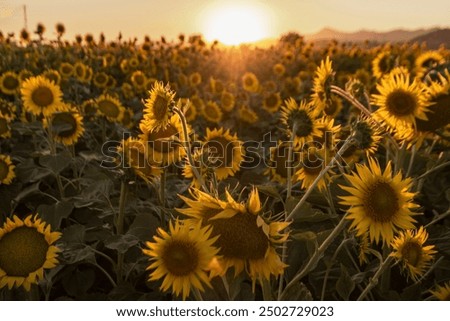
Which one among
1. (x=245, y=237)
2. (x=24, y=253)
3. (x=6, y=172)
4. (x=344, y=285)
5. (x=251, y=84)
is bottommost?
(x=344, y=285)

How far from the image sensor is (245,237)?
50.3 inches

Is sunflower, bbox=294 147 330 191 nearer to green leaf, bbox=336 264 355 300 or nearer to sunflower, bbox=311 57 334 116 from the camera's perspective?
sunflower, bbox=311 57 334 116

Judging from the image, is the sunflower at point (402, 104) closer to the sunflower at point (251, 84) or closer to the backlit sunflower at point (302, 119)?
the backlit sunflower at point (302, 119)

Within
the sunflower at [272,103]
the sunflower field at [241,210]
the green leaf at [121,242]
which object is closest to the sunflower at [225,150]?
the sunflower field at [241,210]

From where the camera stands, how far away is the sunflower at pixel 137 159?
228 cm

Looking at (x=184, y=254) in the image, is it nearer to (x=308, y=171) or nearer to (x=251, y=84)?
(x=308, y=171)

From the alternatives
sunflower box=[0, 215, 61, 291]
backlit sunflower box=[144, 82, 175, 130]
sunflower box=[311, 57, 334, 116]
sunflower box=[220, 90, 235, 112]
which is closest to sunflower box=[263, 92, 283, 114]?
sunflower box=[220, 90, 235, 112]

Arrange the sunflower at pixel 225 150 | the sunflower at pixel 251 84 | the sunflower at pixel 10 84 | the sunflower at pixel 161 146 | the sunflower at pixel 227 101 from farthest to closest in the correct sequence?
the sunflower at pixel 251 84 → the sunflower at pixel 227 101 → the sunflower at pixel 10 84 → the sunflower at pixel 225 150 → the sunflower at pixel 161 146

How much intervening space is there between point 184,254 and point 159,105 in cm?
80

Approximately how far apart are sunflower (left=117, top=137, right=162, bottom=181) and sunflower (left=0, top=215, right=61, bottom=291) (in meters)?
0.51

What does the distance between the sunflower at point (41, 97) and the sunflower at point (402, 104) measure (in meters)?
2.50

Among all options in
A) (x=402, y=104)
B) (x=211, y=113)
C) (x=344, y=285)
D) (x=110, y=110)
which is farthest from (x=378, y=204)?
(x=211, y=113)
